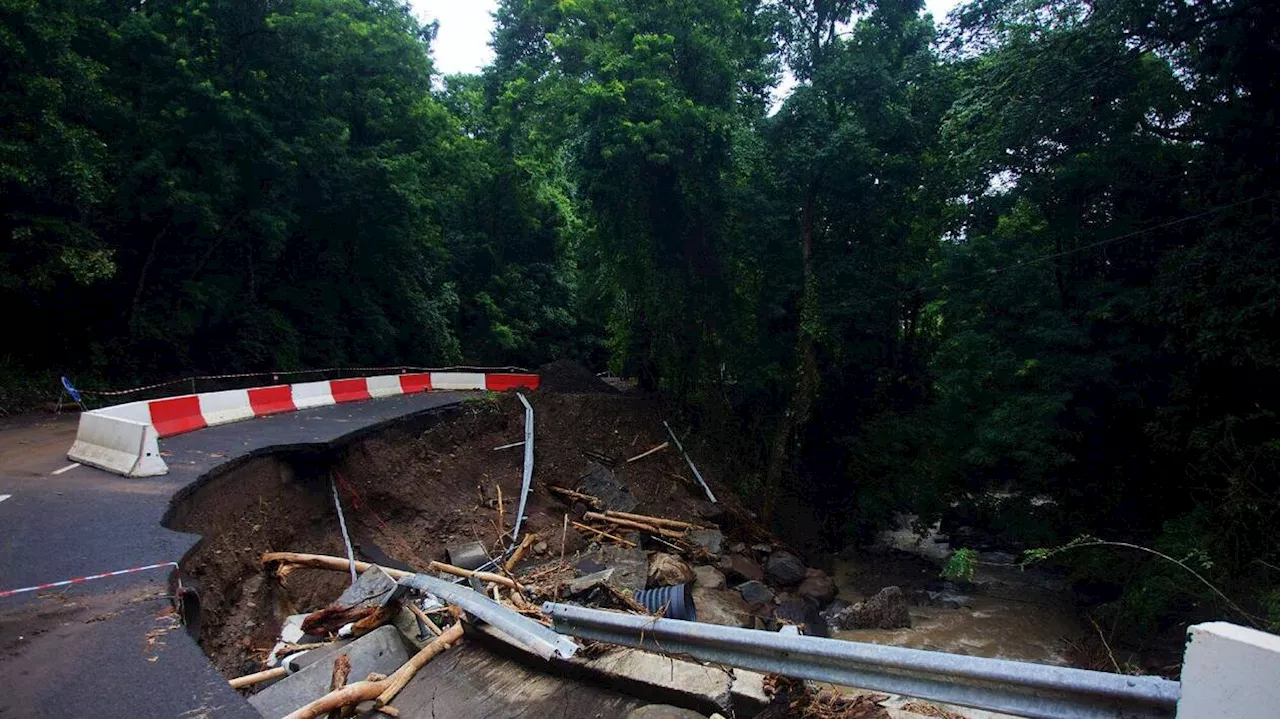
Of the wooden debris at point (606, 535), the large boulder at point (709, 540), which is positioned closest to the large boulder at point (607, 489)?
the wooden debris at point (606, 535)

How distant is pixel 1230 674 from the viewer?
5.81 feet

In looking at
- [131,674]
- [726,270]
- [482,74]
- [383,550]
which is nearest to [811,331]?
[726,270]

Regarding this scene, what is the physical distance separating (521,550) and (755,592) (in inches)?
162

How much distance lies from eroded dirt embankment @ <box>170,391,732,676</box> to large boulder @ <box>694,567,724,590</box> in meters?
2.05

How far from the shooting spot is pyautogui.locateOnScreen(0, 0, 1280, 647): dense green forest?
11.1 meters

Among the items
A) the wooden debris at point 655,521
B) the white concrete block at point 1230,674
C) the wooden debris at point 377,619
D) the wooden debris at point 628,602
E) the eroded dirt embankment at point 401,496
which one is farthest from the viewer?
the wooden debris at point 655,521

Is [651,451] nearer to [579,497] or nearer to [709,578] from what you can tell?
[579,497]

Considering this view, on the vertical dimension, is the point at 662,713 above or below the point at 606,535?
above

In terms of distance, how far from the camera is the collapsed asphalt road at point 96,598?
3.29 metres

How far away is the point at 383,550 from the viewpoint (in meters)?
9.73

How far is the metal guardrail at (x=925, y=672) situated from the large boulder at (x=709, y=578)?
8039mm

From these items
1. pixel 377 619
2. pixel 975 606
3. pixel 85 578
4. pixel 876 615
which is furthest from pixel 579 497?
pixel 85 578

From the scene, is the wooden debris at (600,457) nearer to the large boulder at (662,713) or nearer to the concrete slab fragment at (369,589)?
the concrete slab fragment at (369,589)

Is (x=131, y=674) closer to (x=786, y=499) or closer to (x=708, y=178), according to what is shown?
(x=708, y=178)
